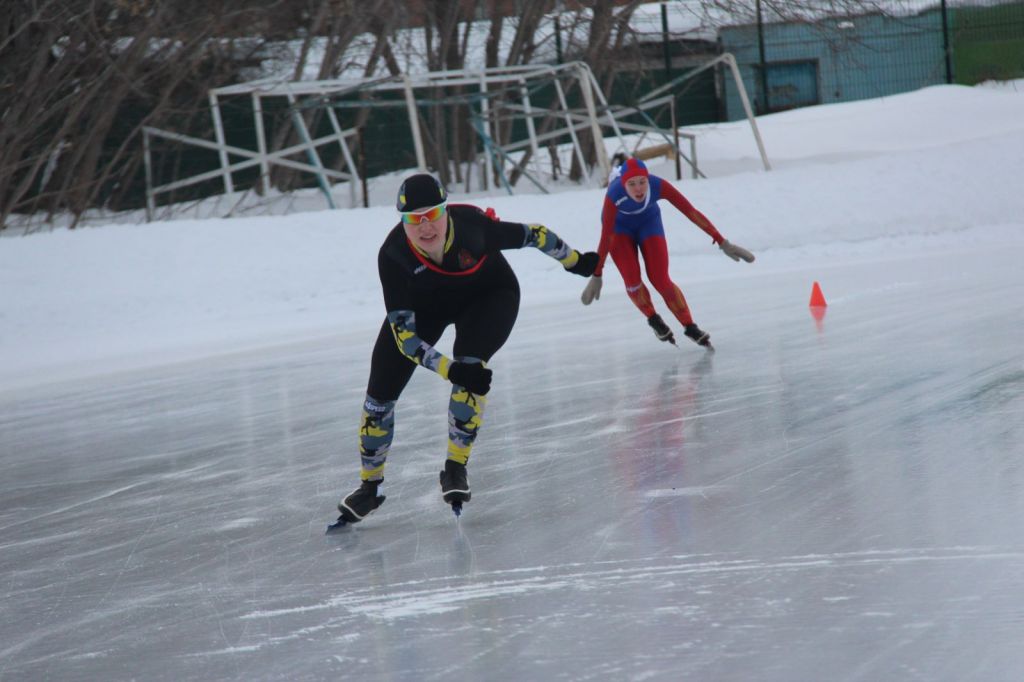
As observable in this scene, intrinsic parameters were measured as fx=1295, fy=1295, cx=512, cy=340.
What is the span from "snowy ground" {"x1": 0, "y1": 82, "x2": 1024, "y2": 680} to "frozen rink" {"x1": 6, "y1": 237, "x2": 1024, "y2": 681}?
0.05 feet

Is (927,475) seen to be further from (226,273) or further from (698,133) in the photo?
(698,133)

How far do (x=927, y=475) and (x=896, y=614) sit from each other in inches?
64.2

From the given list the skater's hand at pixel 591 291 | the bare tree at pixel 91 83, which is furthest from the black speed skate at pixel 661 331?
the bare tree at pixel 91 83

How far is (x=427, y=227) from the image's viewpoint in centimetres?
438

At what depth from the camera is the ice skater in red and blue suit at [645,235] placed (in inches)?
344

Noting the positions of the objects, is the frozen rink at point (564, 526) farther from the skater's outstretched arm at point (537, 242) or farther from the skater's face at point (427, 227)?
the skater's face at point (427, 227)

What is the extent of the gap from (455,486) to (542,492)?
48cm

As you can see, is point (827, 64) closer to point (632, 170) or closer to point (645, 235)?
point (645, 235)

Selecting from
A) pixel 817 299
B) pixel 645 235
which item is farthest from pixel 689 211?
pixel 817 299

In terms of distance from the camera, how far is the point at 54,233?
13375 mm

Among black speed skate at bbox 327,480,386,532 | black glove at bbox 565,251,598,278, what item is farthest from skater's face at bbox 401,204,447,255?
black speed skate at bbox 327,480,386,532

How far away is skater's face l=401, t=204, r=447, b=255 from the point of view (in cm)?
436

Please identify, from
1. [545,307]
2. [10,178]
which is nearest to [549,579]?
[545,307]

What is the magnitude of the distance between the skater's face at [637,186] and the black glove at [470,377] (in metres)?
4.52
